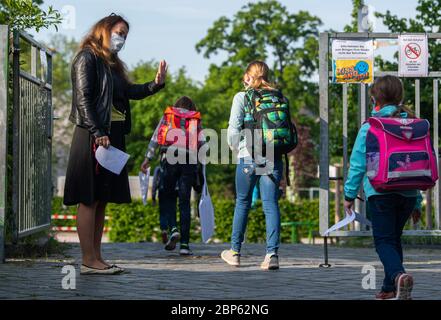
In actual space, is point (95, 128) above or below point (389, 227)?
above

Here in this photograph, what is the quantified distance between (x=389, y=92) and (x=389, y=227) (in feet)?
2.95

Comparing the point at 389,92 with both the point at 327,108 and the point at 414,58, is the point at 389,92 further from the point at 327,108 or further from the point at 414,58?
the point at 414,58

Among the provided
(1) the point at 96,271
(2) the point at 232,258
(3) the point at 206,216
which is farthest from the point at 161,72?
(3) the point at 206,216

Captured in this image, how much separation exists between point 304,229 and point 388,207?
21.9 m

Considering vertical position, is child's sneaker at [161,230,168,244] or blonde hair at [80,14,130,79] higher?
blonde hair at [80,14,130,79]

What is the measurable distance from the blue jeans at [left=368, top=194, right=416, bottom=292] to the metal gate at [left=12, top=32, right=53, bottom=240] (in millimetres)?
4002

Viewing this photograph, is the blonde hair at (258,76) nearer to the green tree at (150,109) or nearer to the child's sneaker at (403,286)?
the child's sneaker at (403,286)

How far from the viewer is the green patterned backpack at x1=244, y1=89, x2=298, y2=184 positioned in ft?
27.2

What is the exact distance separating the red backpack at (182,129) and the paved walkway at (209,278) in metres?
1.19

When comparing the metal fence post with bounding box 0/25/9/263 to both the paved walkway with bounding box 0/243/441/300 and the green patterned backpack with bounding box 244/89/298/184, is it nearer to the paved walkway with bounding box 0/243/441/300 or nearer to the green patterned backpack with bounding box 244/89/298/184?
the paved walkway with bounding box 0/243/441/300

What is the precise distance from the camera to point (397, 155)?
618cm

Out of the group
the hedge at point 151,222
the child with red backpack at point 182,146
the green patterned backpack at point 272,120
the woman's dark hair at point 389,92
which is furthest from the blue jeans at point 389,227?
the hedge at point 151,222

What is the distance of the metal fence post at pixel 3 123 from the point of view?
870 cm

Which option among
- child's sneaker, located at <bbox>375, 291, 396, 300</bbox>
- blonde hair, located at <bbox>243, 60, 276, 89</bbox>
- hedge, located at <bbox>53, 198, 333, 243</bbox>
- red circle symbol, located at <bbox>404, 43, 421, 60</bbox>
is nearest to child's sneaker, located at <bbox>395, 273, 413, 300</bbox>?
child's sneaker, located at <bbox>375, 291, 396, 300</bbox>
